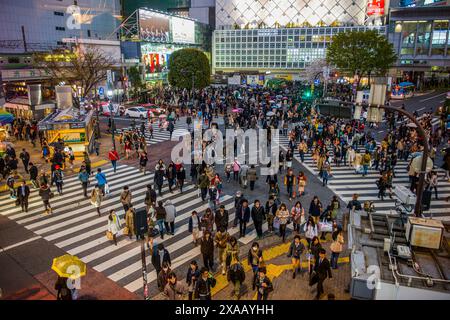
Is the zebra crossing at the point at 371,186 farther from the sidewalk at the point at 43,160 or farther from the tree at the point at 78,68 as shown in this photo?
the tree at the point at 78,68

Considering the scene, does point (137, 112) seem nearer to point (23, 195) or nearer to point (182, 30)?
point (23, 195)

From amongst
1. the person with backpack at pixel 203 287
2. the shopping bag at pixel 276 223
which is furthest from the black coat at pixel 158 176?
the person with backpack at pixel 203 287

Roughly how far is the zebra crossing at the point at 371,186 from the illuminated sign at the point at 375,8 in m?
66.6

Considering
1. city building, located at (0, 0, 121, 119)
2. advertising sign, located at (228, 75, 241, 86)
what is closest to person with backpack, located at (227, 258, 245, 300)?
city building, located at (0, 0, 121, 119)

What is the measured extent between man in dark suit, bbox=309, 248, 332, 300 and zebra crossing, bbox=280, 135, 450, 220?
6069 millimetres

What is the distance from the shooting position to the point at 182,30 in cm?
7438

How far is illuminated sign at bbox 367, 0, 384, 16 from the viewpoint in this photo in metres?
75.2

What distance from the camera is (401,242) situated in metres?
8.29

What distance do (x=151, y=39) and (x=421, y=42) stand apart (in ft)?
171

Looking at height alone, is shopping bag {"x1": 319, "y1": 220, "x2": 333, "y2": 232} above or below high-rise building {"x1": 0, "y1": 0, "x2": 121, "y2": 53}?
below

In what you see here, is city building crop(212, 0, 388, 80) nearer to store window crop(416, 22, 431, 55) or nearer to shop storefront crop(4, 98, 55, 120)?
store window crop(416, 22, 431, 55)

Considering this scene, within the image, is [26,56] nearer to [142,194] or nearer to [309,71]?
[142,194]
